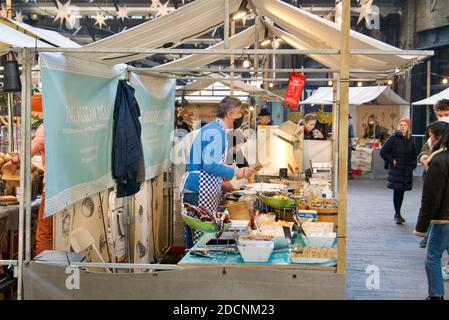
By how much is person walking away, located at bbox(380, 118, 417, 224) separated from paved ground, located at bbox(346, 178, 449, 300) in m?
0.73

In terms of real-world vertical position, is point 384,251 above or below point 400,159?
below

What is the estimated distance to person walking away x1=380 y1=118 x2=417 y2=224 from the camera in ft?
36.7

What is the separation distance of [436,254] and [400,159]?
17.2 ft

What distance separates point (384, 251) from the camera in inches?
364

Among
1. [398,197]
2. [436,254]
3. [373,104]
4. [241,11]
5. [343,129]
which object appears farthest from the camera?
[373,104]

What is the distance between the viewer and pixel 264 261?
4.36 meters

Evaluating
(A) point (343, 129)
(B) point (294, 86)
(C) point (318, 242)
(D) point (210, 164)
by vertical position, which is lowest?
(C) point (318, 242)

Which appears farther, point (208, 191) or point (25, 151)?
point (208, 191)

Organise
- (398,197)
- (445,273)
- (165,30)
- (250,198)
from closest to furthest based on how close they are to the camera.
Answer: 1. (165,30)
2. (250,198)
3. (445,273)
4. (398,197)

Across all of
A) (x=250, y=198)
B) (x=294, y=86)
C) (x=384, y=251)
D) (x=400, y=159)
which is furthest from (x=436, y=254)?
(x=400, y=159)

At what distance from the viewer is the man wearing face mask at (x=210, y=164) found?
583 cm

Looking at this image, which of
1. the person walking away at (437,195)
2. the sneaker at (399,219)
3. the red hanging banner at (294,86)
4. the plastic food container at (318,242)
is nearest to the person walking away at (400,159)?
the sneaker at (399,219)

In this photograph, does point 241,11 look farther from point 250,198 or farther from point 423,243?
point 423,243
